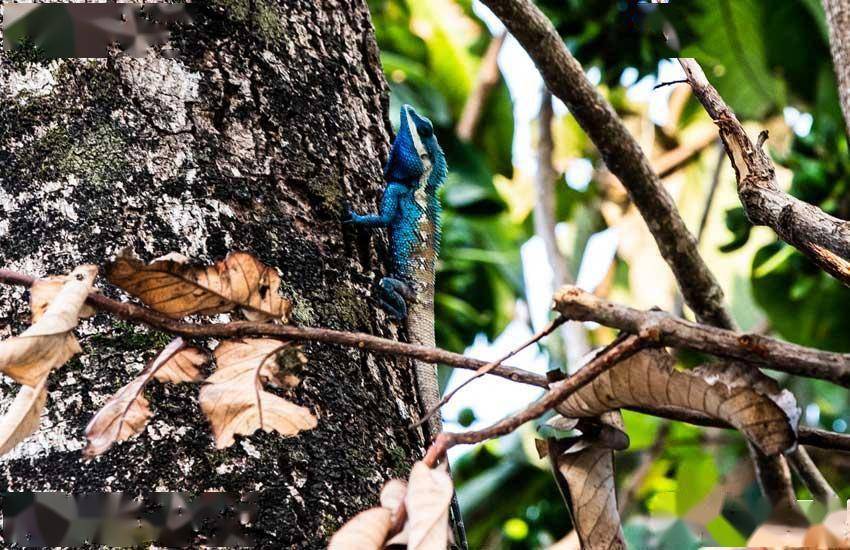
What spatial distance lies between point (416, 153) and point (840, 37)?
1217 millimetres

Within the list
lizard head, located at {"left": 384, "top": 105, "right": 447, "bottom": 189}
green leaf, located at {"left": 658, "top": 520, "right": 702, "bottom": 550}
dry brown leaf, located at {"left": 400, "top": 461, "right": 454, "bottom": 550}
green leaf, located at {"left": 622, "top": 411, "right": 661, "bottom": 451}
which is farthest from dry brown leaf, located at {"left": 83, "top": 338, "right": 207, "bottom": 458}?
green leaf, located at {"left": 622, "top": 411, "right": 661, "bottom": 451}

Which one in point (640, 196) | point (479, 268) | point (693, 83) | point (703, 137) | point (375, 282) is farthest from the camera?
point (703, 137)

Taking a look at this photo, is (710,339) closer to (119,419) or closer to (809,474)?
(119,419)

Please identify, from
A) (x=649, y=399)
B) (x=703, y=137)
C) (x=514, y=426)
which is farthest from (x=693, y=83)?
(x=703, y=137)

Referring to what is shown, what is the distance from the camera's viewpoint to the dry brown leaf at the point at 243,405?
99 cm

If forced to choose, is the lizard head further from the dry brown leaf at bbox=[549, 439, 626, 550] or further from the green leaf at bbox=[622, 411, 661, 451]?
the green leaf at bbox=[622, 411, 661, 451]

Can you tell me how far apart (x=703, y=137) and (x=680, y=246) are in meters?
3.25

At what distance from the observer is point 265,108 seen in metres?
1.45

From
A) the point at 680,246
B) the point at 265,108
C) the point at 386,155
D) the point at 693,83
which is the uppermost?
the point at 693,83

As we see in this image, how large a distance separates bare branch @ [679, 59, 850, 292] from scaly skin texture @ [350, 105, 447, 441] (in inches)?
22.8

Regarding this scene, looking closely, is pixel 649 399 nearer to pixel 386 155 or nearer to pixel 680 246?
pixel 386 155

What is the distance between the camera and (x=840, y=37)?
161 cm

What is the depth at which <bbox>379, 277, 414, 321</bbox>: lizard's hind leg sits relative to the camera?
5.15ft

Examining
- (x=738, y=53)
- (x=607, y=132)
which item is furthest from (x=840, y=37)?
(x=738, y=53)
